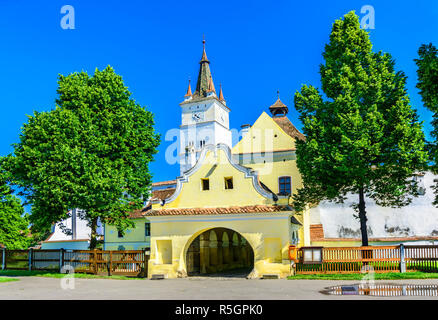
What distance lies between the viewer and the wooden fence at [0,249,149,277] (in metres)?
25.3

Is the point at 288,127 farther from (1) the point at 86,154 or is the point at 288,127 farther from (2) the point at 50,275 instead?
(2) the point at 50,275

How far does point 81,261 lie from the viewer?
27.2 m

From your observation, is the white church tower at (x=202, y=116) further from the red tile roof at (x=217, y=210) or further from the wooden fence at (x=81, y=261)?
the red tile roof at (x=217, y=210)

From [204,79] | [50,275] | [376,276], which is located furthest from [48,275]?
[204,79]

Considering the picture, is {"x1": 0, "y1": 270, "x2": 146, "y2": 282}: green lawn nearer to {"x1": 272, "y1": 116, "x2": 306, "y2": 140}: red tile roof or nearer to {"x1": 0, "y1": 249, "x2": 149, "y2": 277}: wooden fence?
{"x1": 0, "y1": 249, "x2": 149, "y2": 277}: wooden fence

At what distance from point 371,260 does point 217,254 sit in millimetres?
10323

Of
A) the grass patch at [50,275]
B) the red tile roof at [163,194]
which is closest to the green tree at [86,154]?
the grass patch at [50,275]

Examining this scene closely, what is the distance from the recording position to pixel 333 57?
2577 centimetres

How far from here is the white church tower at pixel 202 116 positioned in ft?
350

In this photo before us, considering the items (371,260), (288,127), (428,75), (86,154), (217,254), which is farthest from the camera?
(288,127)

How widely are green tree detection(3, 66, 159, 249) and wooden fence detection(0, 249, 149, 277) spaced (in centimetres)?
Result: 181

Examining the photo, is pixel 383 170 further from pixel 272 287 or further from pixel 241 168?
pixel 272 287

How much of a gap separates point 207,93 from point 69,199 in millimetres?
85928

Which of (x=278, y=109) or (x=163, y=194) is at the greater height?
(x=278, y=109)
